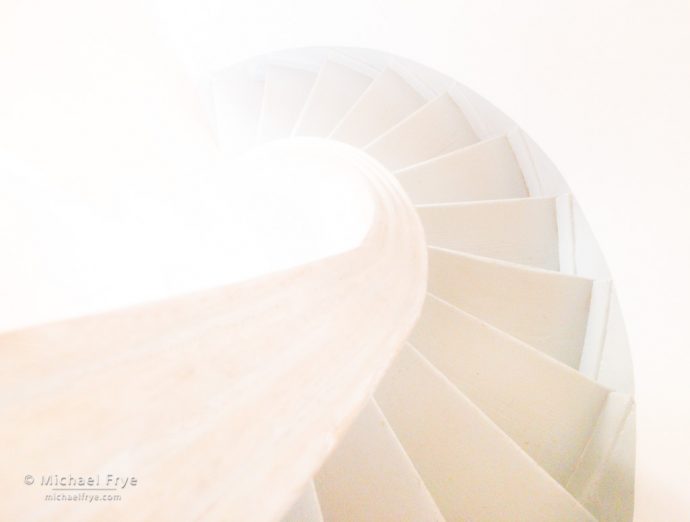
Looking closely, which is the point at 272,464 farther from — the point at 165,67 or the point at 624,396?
the point at 165,67

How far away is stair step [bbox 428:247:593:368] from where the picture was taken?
192 centimetres

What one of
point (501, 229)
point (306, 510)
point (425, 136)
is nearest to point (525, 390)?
point (501, 229)

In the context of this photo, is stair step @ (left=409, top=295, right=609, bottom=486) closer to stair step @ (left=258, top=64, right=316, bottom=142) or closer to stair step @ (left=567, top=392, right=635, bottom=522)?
stair step @ (left=567, top=392, right=635, bottom=522)

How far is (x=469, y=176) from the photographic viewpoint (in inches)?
93.9

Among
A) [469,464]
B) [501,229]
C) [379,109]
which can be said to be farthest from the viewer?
[379,109]

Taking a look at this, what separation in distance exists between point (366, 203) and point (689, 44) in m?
1.27

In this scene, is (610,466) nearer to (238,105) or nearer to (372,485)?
(372,485)

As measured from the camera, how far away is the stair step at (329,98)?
109 inches

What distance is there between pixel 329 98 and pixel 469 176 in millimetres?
938

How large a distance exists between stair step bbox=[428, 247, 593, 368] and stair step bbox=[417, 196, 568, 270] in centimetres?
21

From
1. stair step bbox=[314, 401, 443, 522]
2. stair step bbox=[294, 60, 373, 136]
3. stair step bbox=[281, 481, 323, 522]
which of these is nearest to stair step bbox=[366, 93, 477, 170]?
stair step bbox=[294, 60, 373, 136]

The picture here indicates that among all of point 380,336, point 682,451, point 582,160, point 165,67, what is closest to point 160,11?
point 165,67

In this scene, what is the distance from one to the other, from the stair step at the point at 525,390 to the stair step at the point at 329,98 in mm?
1459

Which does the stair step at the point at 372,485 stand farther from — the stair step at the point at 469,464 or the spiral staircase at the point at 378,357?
the stair step at the point at 469,464
